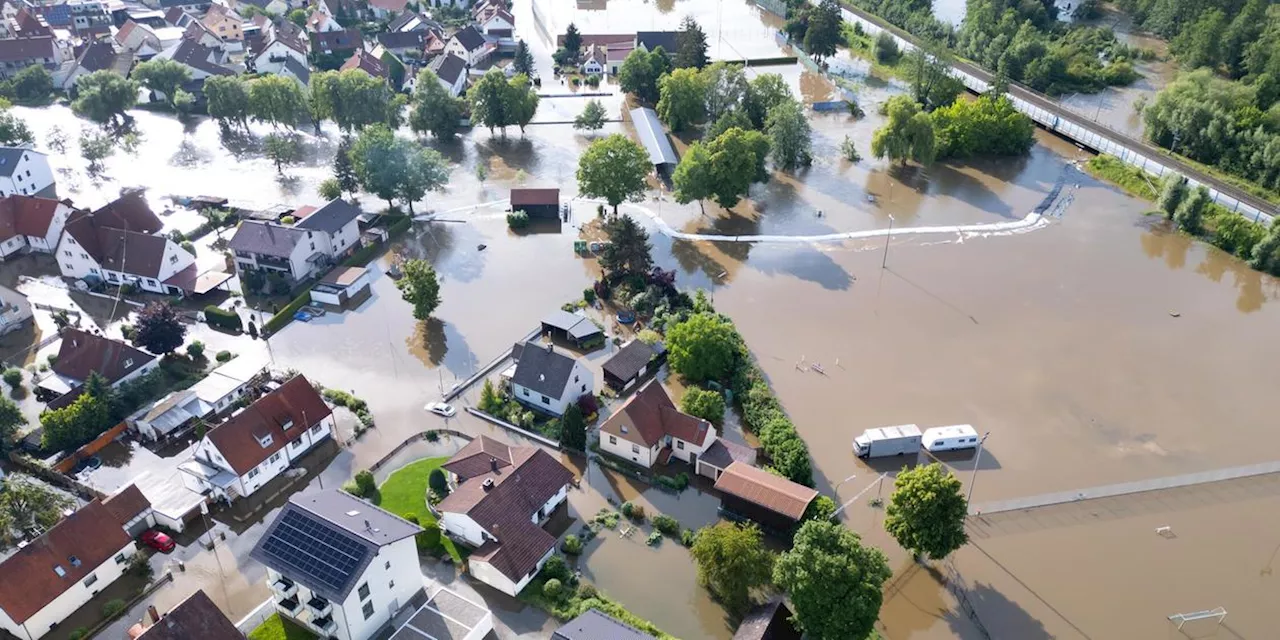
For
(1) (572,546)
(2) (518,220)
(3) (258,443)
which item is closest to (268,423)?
(3) (258,443)

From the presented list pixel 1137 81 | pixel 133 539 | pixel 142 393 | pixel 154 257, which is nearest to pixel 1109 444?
pixel 133 539

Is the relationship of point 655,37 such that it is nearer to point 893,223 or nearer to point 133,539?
point 893,223

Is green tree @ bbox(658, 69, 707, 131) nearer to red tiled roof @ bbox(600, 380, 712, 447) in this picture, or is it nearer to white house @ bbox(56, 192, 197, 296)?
white house @ bbox(56, 192, 197, 296)

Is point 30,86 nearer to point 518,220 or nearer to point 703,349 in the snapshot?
point 518,220

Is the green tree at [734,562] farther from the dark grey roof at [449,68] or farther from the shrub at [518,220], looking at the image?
the dark grey roof at [449,68]

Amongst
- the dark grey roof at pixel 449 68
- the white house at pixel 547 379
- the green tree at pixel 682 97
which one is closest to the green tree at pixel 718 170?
the green tree at pixel 682 97

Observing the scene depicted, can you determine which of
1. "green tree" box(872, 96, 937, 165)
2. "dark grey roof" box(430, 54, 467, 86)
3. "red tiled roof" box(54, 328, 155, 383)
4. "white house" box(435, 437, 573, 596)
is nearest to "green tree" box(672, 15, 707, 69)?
"dark grey roof" box(430, 54, 467, 86)
